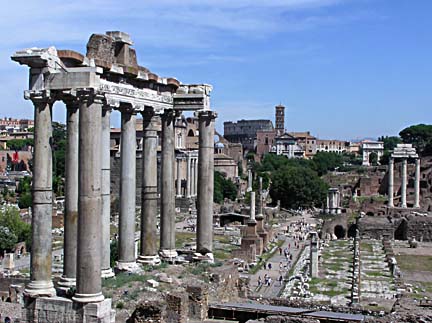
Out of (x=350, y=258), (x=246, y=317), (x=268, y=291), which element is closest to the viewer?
(x=246, y=317)

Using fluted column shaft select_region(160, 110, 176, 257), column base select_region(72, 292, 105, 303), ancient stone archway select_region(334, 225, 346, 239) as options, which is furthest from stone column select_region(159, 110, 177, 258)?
ancient stone archway select_region(334, 225, 346, 239)

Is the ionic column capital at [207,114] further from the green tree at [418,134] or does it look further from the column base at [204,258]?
the green tree at [418,134]

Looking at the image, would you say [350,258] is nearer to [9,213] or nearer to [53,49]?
[9,213]

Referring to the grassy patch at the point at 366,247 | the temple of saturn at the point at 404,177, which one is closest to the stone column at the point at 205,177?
the grassy patch at the point at 366,247

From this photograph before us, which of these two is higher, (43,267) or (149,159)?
(149,159)

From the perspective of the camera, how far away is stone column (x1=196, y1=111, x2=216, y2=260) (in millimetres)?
17781

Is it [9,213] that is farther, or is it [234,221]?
[234,221]

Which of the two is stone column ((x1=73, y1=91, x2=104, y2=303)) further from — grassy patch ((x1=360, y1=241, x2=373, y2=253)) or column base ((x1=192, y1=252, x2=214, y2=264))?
grassy patch ((x1=360, y1=241, x2=373, y2=253))

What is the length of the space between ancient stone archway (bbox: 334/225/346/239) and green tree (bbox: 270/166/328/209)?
2105 cm

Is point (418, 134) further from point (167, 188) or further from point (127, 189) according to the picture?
point (127, 189)

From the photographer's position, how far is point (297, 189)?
8144 centimetres

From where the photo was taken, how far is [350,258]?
40812 millimetres

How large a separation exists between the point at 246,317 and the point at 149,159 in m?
4.94

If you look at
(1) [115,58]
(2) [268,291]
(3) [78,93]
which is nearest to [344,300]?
(2) [268,291]
